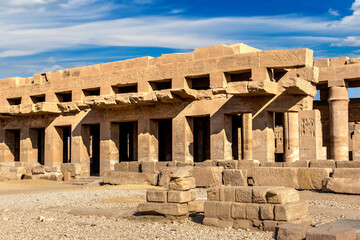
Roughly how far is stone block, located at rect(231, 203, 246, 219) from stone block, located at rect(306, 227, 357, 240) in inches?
71.9

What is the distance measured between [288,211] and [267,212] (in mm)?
363

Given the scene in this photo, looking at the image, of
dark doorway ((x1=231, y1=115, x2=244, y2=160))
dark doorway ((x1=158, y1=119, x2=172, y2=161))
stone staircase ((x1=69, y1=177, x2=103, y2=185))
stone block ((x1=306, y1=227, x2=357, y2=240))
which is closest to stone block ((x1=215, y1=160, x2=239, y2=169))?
stone staircase ((x1=69, y1=177, x2=103, y2=185))

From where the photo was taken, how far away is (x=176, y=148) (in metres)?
19.3

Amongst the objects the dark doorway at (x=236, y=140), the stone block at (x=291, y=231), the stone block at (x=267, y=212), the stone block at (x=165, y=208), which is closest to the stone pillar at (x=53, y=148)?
the dark doorway at (x=236, y=140)

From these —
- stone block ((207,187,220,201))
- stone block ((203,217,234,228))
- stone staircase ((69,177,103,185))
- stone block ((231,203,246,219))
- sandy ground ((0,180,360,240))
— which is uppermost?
stone block ((207,187,220,201))

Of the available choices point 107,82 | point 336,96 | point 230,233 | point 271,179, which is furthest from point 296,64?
point 230,233

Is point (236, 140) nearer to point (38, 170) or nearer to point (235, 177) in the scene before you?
point (38, 170)

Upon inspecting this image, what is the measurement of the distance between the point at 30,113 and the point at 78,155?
11.7ft

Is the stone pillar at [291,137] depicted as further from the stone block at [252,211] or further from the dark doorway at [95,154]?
the dark doorway at [95,154]

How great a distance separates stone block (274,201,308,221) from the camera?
→ 7504mm

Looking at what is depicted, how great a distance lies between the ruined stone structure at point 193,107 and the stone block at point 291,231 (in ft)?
29.7

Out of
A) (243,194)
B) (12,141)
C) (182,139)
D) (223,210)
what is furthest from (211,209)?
(12,141)

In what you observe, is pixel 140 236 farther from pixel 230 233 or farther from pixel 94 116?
pixel 94 116

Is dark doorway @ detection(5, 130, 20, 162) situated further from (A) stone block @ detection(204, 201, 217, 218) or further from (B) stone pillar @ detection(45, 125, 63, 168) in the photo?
(A) stone block @ detection(204, 201, 217, 218)
